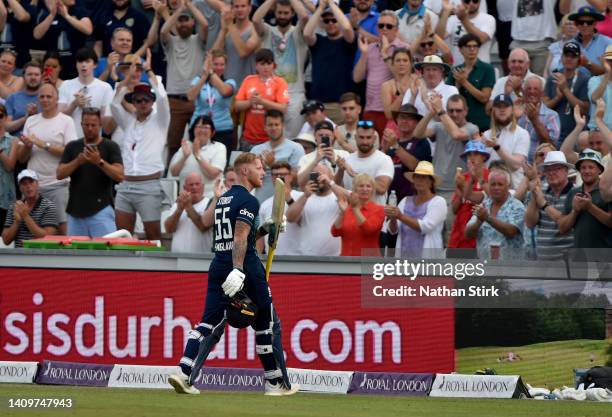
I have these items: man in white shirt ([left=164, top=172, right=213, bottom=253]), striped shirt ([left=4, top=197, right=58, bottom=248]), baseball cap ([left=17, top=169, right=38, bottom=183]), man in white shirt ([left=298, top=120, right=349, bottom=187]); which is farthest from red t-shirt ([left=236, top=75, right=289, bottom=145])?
baseball cap ([left=17, top=169, right=38, bottom=183])

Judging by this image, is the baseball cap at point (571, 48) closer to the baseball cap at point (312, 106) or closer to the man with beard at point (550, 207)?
the man with beard at point (550, 207)

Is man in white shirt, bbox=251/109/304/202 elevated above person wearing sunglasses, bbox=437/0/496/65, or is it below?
below

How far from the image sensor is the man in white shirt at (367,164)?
1638 centimetres

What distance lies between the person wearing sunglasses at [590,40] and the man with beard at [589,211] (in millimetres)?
3079

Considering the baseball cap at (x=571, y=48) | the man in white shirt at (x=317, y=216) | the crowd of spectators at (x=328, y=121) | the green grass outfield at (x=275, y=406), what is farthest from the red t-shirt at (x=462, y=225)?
the green grass outfield at (x=275, y=406)

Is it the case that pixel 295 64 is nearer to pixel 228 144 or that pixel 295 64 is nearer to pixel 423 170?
pixel 228 144

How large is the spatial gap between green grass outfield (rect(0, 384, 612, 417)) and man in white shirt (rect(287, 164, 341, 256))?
3.05 meters

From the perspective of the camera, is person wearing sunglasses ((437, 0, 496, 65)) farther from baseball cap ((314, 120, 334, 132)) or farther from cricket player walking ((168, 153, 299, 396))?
cricket player walking ((168, 153, 299, 396))

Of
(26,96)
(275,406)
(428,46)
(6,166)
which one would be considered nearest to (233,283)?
(275,406)

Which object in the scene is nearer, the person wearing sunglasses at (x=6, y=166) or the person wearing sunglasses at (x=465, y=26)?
the person wearing sunglasses at (x=6, y=166)

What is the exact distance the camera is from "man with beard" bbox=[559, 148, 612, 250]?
47.3 feet

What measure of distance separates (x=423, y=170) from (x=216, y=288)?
4.32 metres

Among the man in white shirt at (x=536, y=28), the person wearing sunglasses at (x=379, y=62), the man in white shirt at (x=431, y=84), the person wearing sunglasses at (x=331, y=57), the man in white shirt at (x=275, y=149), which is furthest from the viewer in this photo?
the man in white shirt at (x=536, y=28)

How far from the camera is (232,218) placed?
11922mm
